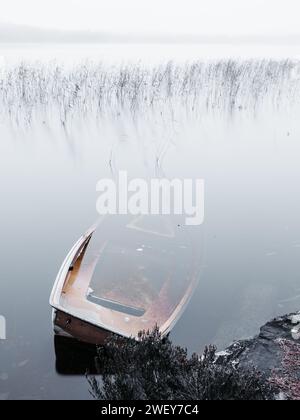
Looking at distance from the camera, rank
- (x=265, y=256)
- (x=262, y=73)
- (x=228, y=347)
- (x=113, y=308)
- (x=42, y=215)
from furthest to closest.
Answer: (x=262, y=73) < (x=42, y=215) < (x=265, y=256) < (x=113, y=308) < (x=228, y=347)

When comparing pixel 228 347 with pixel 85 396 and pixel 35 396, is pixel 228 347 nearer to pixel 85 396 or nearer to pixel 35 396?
pixel 85 396

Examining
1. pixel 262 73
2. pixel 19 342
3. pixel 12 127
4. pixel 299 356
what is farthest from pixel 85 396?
pixel 262 73

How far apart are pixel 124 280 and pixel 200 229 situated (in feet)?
9.32

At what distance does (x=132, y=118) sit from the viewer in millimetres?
21031

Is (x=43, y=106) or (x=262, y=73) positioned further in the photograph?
(x=262, y=73)

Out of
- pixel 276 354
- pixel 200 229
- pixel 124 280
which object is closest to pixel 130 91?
pixel 200 229

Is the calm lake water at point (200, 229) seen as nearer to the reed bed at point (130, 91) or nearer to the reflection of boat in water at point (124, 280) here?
the reflection of boat in water at point (124, 280)

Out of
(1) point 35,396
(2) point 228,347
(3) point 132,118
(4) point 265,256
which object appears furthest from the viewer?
(3) point 132,118

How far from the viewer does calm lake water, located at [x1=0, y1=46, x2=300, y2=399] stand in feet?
23.0

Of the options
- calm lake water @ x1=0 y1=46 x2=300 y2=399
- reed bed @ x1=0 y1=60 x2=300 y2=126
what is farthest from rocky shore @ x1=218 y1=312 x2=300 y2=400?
reed bed @ x1=0 y1=60 x2=300 y2=126

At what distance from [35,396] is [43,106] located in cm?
1798

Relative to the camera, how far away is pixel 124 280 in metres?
8.33

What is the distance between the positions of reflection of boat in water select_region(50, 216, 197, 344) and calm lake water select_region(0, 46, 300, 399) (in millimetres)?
387

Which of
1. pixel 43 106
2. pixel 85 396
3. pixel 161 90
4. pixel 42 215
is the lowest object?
pixel 85 396
